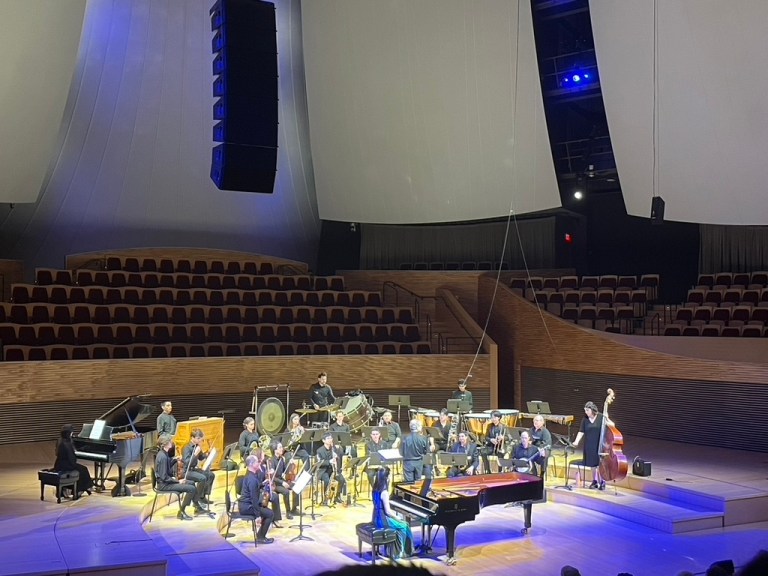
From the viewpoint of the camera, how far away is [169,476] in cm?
991

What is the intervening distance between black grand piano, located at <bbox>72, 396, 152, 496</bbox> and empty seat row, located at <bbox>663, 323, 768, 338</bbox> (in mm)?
8680

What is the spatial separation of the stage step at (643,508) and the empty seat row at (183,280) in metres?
7.76

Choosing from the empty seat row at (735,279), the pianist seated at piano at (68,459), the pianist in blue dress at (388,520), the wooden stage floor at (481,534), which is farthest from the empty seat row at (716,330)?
the pianist seated at piano at (68,459)

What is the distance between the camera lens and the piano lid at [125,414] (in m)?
10.4

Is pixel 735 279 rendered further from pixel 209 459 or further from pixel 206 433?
pixel 209 459

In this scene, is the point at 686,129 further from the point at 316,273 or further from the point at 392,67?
the point at 316,273

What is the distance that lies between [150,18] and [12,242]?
508 centimetres

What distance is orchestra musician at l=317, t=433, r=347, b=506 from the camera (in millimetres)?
10820

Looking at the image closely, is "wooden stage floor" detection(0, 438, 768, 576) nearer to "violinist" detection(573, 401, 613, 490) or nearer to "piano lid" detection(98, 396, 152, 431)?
"violinist" detection(573, 401, 613, 490)

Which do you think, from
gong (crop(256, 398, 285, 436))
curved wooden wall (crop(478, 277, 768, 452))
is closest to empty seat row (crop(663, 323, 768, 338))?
curved wooden wall (crop(478, 277, 768, 452))

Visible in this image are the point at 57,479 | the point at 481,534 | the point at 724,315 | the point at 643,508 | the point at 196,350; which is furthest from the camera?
the point at 196,350

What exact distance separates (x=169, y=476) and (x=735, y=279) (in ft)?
35.7

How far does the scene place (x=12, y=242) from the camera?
17.3 metres

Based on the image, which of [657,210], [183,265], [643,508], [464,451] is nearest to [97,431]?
[464,451]
